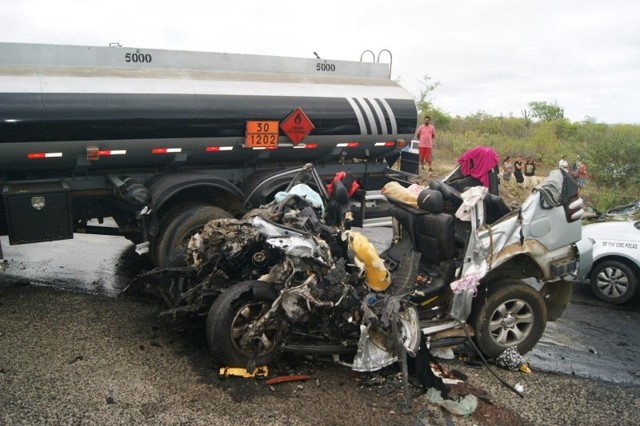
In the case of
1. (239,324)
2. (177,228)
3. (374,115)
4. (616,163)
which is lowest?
(239,324)

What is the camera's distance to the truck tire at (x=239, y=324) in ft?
14.2

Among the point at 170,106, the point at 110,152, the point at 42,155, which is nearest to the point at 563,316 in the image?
the point at 170,106

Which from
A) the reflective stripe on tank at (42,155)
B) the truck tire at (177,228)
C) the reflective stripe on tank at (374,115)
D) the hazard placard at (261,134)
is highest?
the reflective stripe on tank at (374,115)

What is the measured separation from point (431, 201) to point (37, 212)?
4.23m

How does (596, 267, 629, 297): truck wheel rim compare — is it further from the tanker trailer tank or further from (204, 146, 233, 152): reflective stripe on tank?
(204, 146, 233, 152): reflective stripe on tank

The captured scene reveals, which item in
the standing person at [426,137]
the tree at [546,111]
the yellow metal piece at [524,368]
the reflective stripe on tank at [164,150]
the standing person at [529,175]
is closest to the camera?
the yellow metal piece at [524,368]

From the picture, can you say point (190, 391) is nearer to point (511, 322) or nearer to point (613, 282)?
point (511, 322)

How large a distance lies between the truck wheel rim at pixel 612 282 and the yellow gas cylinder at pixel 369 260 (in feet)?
13.5

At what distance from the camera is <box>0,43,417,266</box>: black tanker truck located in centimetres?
624

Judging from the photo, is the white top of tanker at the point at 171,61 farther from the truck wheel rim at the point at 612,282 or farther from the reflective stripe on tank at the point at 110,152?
the truck wheel rim at the point at 612,282

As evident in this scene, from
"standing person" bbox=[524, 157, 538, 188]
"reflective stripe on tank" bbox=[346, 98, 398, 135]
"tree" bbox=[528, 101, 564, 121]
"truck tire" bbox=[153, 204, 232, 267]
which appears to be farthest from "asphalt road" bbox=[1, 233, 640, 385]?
"tree" bbox=[528, 101, 564, 121]

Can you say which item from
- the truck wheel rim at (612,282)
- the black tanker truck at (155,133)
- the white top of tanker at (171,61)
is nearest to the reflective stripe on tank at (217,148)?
the black tanker truck at (155,133)

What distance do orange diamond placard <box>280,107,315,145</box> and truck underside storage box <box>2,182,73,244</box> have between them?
290cm

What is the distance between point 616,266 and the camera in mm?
7543
